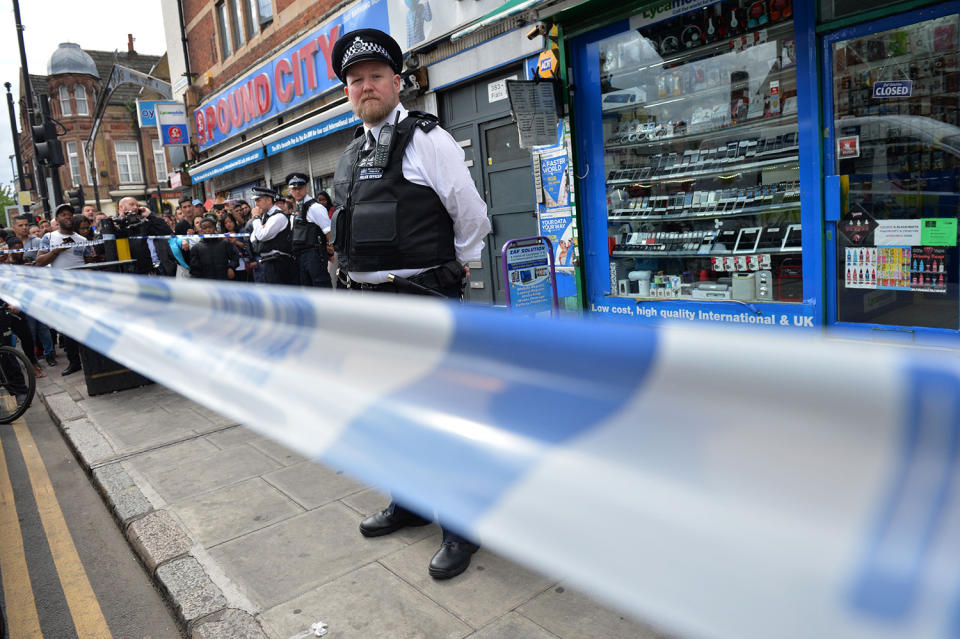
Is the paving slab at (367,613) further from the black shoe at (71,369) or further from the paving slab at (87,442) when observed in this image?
the black shoe at (71,369)

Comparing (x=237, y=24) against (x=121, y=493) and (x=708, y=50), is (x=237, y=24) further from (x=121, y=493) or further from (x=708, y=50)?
(x=121, y=493)

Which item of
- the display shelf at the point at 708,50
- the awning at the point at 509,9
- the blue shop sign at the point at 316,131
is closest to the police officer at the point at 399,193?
the awning at the point at 509,9

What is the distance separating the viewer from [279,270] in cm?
879

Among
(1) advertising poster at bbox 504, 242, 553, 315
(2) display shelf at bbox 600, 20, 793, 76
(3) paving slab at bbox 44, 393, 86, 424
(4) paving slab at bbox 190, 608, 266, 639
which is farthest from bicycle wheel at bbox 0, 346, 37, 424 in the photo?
(2) display shelf at bbox 600, 20, 793, 76

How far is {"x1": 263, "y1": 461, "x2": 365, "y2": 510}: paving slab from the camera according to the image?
12.1 feet

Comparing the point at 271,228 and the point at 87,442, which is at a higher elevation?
the point at 271,228

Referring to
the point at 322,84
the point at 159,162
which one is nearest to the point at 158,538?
the point at 322,84

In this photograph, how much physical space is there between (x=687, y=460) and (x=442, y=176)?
8.13 ft

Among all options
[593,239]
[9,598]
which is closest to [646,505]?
[9,598]

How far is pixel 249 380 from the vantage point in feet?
3.93

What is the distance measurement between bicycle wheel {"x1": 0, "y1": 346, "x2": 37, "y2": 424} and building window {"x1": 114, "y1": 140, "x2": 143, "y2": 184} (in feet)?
133

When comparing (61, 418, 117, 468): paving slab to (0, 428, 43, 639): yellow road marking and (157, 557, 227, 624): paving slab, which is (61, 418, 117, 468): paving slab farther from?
(157, 557, 227, 624): paving slab

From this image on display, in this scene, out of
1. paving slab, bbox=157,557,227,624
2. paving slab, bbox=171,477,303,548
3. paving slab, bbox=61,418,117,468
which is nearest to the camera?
paving slab, bbox=157,557,227,624

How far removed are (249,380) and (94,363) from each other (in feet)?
20.4
